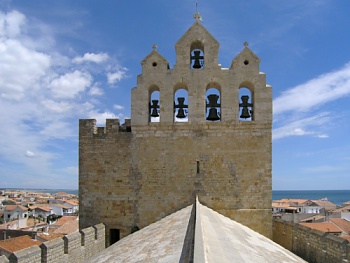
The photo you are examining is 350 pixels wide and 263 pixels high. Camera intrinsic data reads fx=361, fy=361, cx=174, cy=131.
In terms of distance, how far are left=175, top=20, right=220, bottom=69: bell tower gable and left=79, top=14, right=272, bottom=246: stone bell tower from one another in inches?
1.3

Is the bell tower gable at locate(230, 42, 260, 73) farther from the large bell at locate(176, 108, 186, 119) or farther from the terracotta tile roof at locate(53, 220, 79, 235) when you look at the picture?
the terracotta tile roof at locate(53, 220, 79, 235)

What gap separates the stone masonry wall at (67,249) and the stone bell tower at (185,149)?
103cm

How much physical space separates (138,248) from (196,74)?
6.42 metres

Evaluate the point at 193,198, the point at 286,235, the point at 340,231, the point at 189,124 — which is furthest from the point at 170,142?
the point at 340,231

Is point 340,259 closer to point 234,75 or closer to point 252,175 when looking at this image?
point 252,175

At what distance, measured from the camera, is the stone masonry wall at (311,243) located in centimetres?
777

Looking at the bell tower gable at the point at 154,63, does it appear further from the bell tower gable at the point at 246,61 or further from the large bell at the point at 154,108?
the bell tower gable at the point at 246,61

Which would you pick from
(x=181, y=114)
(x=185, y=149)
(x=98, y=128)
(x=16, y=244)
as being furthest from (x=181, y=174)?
(x=16, y=244)

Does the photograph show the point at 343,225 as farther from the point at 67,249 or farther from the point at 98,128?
the point at 67,249

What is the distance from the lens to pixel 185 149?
37.5 ft

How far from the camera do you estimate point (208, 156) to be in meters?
11.4

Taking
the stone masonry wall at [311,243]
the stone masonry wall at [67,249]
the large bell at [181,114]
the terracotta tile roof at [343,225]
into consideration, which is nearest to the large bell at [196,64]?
the large bell at [181,114]

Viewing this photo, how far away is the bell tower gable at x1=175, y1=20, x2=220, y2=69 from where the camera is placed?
11.8m

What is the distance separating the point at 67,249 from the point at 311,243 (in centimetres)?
614
